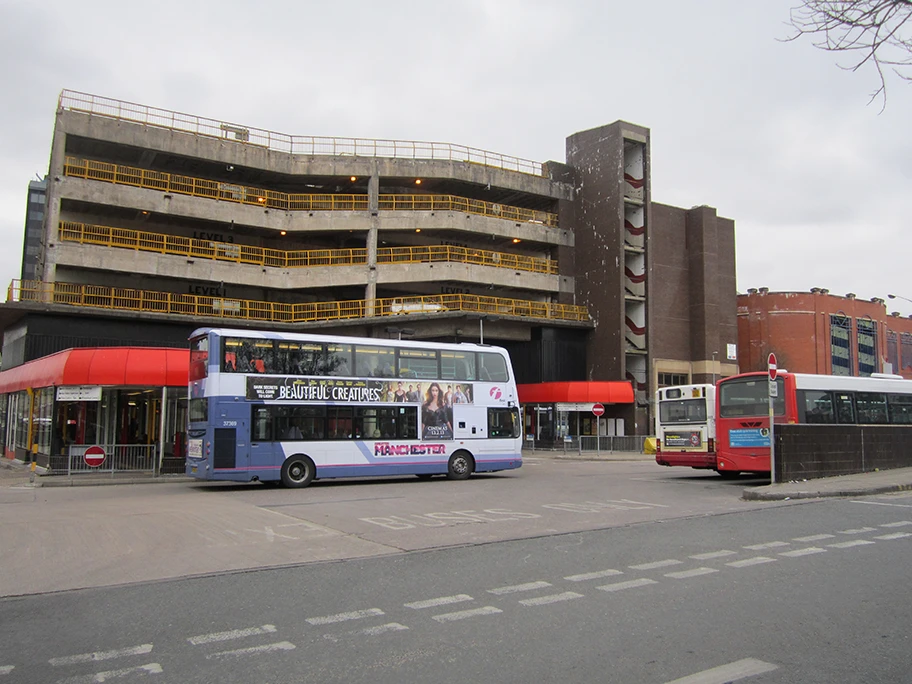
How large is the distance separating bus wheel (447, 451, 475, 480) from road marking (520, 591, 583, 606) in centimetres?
1529

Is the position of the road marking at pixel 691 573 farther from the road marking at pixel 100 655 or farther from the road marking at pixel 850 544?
the road marking at pixel 100 655

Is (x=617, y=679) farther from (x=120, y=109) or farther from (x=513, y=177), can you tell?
(x=513, y=177)

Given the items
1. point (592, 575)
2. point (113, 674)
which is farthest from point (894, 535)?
point (113, 674)

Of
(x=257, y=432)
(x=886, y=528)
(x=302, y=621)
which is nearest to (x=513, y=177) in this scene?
(x=257, y=432)

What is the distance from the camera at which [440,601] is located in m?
Result: 7.18

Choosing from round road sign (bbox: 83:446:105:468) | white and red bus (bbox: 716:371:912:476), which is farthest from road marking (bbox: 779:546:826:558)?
round road sign (bbox: 83:446:105:468)

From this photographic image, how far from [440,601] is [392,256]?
131 ft

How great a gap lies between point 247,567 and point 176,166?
3870 centimetres

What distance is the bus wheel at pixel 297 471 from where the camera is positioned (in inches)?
776

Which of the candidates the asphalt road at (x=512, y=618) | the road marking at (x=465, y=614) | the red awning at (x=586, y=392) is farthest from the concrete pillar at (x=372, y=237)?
the road marking at (x=465, y=614)

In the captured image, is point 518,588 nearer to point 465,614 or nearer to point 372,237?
point 465,614

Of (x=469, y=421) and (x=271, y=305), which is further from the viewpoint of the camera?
(x=271, y=305)

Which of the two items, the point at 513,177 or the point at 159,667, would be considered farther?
the point at 513,177

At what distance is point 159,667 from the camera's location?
17.3 ft
